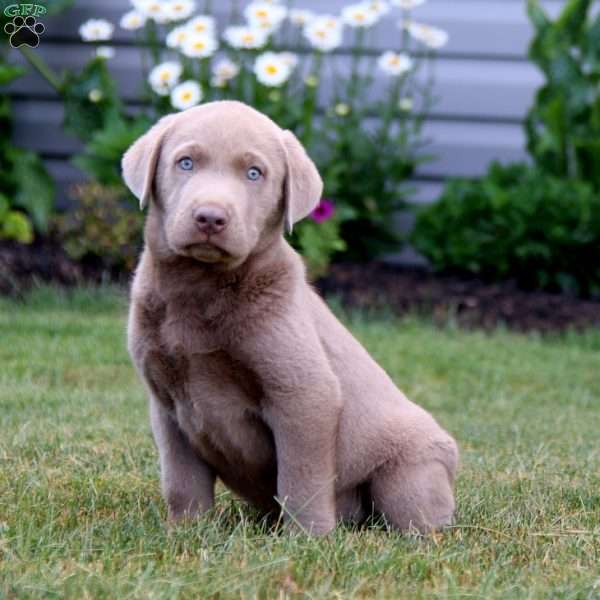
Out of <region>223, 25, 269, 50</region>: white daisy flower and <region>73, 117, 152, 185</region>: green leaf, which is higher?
<region>223, 25, 269, 50</region>: white daisy flower

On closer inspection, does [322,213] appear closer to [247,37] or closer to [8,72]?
[247,37]

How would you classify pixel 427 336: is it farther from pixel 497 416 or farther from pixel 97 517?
pixel 97 517

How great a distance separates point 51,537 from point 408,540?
0.95 meters

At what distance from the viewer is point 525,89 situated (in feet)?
30.1

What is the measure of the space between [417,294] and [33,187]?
2894 millimetres

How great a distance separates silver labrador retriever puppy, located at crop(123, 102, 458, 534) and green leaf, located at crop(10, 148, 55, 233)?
537 cm

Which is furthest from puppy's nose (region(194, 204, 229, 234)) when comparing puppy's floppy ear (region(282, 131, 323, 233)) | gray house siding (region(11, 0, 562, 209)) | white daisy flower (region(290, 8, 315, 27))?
gray house siding (region(11, 0, 562, 209))

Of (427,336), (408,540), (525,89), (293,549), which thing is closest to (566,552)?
(408,540)

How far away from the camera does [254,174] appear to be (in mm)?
3215

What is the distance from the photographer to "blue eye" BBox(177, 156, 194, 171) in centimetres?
318

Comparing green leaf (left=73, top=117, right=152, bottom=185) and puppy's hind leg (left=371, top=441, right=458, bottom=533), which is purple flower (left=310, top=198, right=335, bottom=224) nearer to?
green leaf (left=73, top=117, right=152, bottom=185)

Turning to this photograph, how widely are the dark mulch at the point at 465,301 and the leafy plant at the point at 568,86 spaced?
1.02 metres

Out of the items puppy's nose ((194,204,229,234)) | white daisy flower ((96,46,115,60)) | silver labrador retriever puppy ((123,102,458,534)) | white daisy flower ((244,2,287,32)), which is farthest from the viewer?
white daisy flower ((96,46,115,60))

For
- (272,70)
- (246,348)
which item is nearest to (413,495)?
(246,348)
